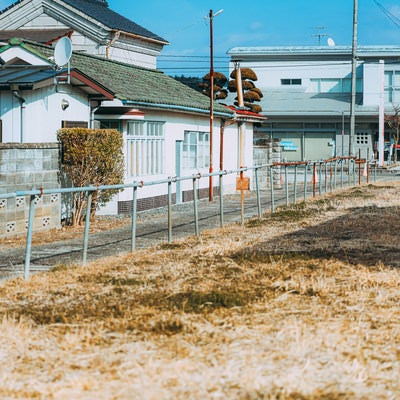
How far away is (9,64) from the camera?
62.1 feet

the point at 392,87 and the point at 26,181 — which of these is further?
the point at 392,87

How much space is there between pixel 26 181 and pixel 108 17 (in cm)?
1930

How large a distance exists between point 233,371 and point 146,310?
6.83 feet

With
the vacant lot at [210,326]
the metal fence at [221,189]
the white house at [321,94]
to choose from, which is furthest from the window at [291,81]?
the vacant lot at [210,326]

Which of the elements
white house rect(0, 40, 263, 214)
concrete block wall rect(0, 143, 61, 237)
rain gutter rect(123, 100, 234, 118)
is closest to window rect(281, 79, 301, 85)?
white house rect(0, 40, 263, 214)

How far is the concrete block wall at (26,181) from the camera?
587 inches

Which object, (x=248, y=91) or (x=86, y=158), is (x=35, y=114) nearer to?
(x=86, y=158)

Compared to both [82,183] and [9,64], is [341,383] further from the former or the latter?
[9,64]

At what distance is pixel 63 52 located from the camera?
57.6ft

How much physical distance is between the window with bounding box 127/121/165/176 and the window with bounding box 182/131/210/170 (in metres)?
1.95

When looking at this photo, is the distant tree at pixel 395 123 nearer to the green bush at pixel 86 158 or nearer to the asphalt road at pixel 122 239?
the asphalt road at pixel 122 239

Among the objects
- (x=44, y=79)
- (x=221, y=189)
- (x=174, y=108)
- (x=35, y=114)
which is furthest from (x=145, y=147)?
(x=221, y=189)

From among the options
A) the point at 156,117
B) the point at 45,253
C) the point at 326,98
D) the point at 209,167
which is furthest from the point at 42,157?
the point at 326,98

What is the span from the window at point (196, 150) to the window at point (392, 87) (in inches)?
1665
